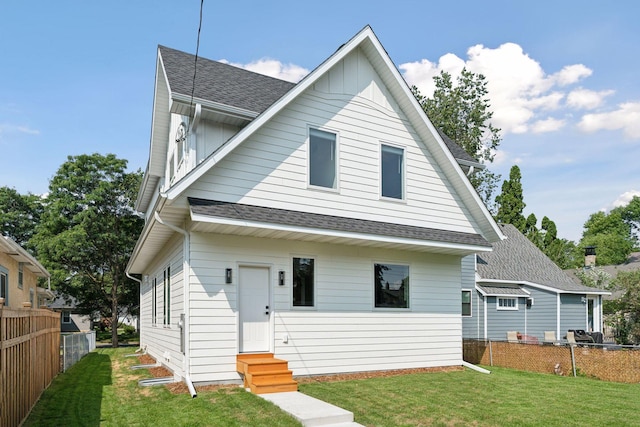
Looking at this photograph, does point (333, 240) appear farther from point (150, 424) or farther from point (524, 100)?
point (524, 100)

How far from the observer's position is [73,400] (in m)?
8.88

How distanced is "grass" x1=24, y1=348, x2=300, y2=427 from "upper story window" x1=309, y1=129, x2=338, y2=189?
4.66 meters

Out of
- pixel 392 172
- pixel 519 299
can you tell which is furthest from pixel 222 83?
pixel 519 299

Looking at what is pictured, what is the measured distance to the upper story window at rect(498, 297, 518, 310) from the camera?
72.9ft

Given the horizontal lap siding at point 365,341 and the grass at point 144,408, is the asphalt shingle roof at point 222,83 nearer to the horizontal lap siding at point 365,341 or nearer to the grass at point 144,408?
the horizontal lap siding at point 365,341

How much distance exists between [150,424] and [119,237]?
2566cm

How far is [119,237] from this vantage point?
30.7 m

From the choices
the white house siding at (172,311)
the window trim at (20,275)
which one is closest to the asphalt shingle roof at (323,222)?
the white house siding at (172,311)

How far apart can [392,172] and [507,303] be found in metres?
13.1

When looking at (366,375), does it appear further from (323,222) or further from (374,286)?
(323,222)

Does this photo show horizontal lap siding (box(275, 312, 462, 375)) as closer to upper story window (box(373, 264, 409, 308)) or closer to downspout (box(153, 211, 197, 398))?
upper story window (box(373, 264, 409, 308))

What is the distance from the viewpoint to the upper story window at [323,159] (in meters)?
11.1

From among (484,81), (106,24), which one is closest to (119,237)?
(106,24)

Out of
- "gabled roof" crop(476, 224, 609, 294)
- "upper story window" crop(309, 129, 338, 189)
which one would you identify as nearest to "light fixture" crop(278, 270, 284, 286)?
"upper story window" crop(309, 129, 338, 189)
